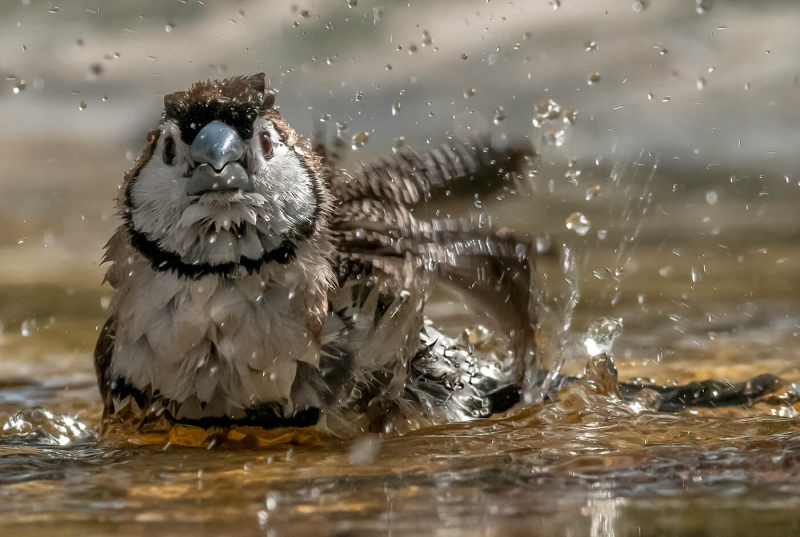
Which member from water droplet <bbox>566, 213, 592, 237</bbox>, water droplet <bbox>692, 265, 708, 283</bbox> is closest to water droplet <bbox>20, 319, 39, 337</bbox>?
water droplet <bbox>566, 213, 592, 237</bbox>

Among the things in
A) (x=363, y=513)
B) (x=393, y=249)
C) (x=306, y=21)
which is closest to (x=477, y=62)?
(x=306, y=21)

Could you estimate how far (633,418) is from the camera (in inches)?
133

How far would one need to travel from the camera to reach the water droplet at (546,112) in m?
5.96

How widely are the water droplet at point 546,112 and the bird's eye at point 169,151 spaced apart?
9.97 feet

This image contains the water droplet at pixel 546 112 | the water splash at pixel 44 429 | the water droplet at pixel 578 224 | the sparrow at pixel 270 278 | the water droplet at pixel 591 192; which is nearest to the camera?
the sparrow at pixel 270 278

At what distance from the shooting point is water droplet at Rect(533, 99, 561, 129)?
5.96 metres

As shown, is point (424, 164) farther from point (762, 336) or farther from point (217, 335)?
point (762, 336)

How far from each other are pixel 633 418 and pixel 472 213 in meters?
0.94

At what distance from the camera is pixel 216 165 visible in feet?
9.39

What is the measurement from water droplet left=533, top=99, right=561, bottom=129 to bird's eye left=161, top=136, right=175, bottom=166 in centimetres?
304

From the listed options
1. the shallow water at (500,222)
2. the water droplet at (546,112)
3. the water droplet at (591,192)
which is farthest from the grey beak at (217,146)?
the water droplet at (591,192)

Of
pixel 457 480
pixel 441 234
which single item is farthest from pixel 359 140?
pixel 457 480

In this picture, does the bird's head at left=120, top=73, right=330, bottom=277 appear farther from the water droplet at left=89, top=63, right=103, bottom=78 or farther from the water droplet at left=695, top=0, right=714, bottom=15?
the water droplet at left=695, top=0, right=714, bottom=15

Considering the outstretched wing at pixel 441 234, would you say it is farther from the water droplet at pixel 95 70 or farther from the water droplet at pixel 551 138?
the water droplet at pixel 95 70
